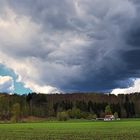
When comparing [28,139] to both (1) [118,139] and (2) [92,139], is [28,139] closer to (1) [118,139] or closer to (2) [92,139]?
(2) [92,139]

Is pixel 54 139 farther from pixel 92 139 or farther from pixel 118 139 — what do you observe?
pixel 118 139

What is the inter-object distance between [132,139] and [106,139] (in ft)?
Result: 10.2

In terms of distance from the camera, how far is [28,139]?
47.1 m

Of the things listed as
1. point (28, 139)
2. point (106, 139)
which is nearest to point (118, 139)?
point (106, 139)

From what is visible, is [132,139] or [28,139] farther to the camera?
[28,139]

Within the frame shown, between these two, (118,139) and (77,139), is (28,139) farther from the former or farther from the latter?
(118,139)

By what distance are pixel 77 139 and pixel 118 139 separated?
15.7 feet

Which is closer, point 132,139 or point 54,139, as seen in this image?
point 132,139

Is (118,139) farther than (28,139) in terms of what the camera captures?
No

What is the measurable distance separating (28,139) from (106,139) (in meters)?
9.82

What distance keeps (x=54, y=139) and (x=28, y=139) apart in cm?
351

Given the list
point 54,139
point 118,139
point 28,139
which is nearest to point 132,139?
point 118,139

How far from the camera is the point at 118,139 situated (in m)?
43.8

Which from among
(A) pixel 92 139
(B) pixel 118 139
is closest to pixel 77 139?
(A) pixel 92 139
